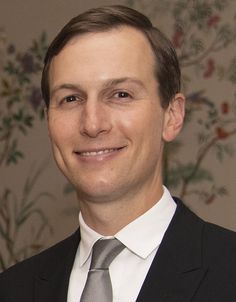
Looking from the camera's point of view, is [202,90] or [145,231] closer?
[145,231]

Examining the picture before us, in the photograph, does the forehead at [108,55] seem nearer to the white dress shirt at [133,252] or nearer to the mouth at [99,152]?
the mouth at [99,152]

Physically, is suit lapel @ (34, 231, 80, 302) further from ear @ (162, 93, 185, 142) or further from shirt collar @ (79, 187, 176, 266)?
ear @ (162, 93, 185, 142)

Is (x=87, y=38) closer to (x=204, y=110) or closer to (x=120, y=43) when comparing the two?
(x=120, y=43)

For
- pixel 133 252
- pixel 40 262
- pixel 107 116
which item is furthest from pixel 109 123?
pixel 40 262

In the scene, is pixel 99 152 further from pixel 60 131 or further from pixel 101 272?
pixel 101 272

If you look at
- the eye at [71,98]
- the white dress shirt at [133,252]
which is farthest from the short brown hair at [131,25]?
the white dress shirt at [133,252]

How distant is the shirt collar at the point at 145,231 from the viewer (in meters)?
1.40

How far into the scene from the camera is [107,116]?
1363mm

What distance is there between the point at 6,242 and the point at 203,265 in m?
1.21

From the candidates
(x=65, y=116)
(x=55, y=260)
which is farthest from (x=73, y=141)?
(x=55, y=260)

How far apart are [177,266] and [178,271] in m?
0.01

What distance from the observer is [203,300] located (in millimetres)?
1273

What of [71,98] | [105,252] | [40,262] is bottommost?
[40,262]

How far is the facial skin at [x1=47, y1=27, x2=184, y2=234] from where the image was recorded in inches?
53.9
